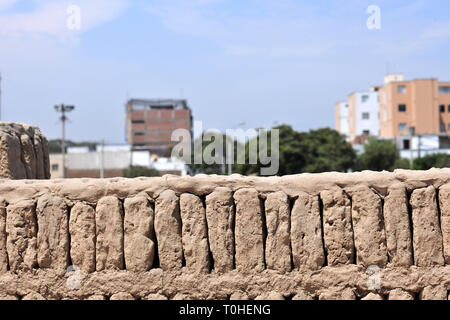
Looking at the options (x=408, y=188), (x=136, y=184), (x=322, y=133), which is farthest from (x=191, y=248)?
(x=322, y=133)

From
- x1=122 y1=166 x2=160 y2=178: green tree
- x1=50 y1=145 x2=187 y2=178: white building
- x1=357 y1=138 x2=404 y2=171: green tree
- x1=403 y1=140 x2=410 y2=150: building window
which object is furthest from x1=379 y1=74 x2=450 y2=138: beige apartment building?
x1=122 y1=166 x2=160 y2=178: green tree

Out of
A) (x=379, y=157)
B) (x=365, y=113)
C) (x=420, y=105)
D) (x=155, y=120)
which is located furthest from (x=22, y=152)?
(x=155, y=120)

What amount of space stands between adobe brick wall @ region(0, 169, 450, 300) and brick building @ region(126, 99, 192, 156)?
67668 mm

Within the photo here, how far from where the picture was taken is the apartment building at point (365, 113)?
70312 millimetres

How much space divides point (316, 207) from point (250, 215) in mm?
606

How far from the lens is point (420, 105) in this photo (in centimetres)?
6125

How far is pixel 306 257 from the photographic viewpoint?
6078mm

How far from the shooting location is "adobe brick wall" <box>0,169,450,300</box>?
6.07 m

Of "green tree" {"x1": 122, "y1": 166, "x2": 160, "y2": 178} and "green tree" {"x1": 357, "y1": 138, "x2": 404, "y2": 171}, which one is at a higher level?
"green tree" {"x1": 357, "y1": 138, "x2": 404, "y2": 171}

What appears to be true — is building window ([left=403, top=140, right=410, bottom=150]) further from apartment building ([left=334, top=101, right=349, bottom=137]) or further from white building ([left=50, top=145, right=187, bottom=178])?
apartment building ([left=334, top=101, right=349, bottom=137])

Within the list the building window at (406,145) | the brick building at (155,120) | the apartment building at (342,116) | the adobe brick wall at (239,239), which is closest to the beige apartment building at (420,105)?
the building window at (406,145)

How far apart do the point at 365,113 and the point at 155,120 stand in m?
22.9

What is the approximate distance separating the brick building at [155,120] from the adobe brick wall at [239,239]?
67.7 metres

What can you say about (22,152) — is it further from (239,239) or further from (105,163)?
(105,163)
